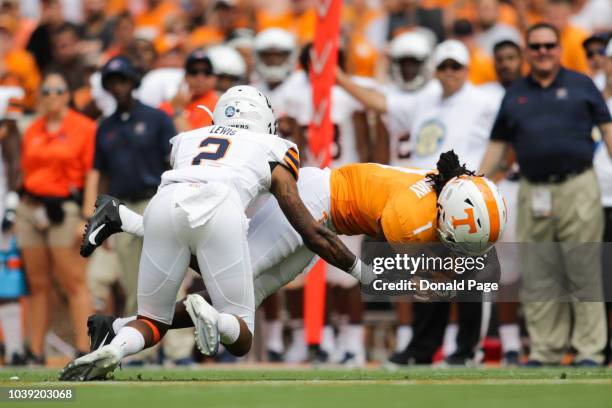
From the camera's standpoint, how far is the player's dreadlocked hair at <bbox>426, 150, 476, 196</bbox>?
25.1 feet

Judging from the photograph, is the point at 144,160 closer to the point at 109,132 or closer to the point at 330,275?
the point at 109,132

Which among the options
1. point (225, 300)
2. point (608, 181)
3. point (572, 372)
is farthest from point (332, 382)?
point (608, 181)

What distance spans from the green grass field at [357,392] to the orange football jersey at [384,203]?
2.74 ft

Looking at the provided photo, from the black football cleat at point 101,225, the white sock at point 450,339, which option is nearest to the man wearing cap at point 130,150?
the white sock at point 450,339

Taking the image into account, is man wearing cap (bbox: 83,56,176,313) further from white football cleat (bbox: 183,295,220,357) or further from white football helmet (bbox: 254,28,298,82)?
white football cleat (bbox: 183,295,220,357)

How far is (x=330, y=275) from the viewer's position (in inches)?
450

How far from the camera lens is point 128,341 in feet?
23.3

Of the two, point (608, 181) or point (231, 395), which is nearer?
point (231, 395)

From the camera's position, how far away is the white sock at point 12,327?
1208 cm

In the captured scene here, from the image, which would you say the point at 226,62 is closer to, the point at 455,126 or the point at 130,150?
the point at 130,150

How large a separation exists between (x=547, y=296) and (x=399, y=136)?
2.15m

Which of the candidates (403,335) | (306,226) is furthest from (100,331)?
(403,335)

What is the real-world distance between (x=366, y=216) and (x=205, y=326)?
150 cm

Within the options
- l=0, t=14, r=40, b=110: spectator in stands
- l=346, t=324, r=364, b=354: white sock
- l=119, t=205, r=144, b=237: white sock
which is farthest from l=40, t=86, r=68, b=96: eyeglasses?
l=119, t=205, r=144, b=237: white sock
